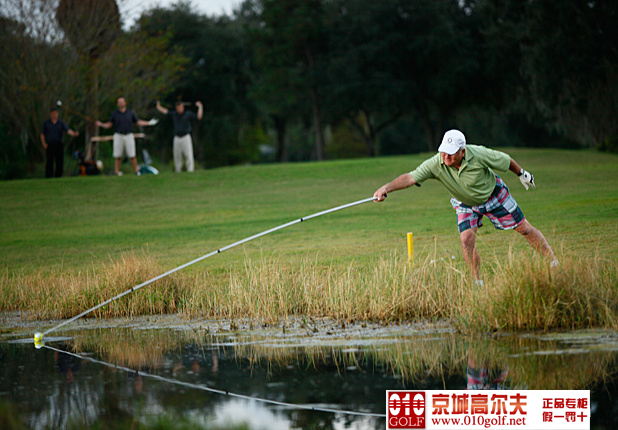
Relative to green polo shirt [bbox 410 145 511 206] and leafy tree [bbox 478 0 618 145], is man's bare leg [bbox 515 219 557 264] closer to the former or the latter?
green polo shirt [bbox 410 145 511 206]

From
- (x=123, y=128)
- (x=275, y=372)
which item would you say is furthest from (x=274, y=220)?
(x=275, y=372)

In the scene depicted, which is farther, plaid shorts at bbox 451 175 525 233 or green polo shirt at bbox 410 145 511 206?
plaid shorts at bbox 451 175 525 233

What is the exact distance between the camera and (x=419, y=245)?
12.8 m

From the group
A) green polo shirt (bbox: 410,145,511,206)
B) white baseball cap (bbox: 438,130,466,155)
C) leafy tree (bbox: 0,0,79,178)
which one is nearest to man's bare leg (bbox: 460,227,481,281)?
green polo shirt (bbox: 410,145,511,206)

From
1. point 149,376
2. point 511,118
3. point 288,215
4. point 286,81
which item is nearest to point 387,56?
point 286,81

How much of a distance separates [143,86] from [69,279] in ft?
89.5

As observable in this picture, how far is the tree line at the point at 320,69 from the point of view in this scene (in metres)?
33.8

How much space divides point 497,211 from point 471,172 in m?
0.68

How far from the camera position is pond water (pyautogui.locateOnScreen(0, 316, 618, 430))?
550 centimetres

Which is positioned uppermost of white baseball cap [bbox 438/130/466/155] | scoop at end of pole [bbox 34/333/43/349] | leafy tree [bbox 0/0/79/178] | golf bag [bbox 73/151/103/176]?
leafy tree [bbox 0/0/79/178]

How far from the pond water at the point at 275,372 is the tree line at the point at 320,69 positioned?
27.0 m

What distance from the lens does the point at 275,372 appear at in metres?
6.71

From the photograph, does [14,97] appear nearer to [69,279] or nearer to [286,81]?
[69,279]

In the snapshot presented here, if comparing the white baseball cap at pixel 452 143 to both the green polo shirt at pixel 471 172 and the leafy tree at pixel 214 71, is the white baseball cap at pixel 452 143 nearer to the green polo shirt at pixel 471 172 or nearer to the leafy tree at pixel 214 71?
Result: the green polo shirt at pixel 471 172
